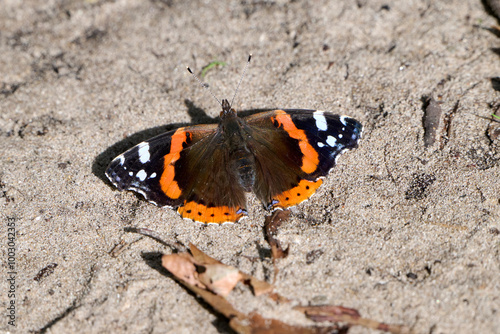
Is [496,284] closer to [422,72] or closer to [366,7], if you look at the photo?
[422,72]

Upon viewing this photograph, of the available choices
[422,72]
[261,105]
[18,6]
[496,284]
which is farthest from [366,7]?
[18,6]

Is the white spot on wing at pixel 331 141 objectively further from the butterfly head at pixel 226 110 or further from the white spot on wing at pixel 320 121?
the butterfly head at pixel 226 110

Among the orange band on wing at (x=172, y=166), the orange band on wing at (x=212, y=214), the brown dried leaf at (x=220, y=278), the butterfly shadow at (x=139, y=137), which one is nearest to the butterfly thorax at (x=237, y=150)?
the orange band on wing at (x=212, y=214)

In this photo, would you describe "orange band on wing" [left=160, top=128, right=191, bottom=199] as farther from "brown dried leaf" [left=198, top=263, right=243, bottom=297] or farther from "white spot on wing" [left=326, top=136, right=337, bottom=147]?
"white spot on wing" [left=326, top=136, right=337, bottom=147]

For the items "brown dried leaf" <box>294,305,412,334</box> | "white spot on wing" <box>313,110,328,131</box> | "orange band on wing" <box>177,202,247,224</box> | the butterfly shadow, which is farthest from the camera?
the butterfly shadow

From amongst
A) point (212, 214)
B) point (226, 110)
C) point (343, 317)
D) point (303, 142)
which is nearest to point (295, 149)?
point (303, 142)

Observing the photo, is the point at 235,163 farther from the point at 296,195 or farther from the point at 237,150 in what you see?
the point at 296,195

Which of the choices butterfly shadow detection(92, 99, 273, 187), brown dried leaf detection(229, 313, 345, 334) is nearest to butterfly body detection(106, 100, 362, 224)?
butterfly shadow detection(92, 99, 273, 187)

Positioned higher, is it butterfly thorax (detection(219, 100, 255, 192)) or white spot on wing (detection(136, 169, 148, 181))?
butterfly thorax (detection(219, 100, 255, 192))
